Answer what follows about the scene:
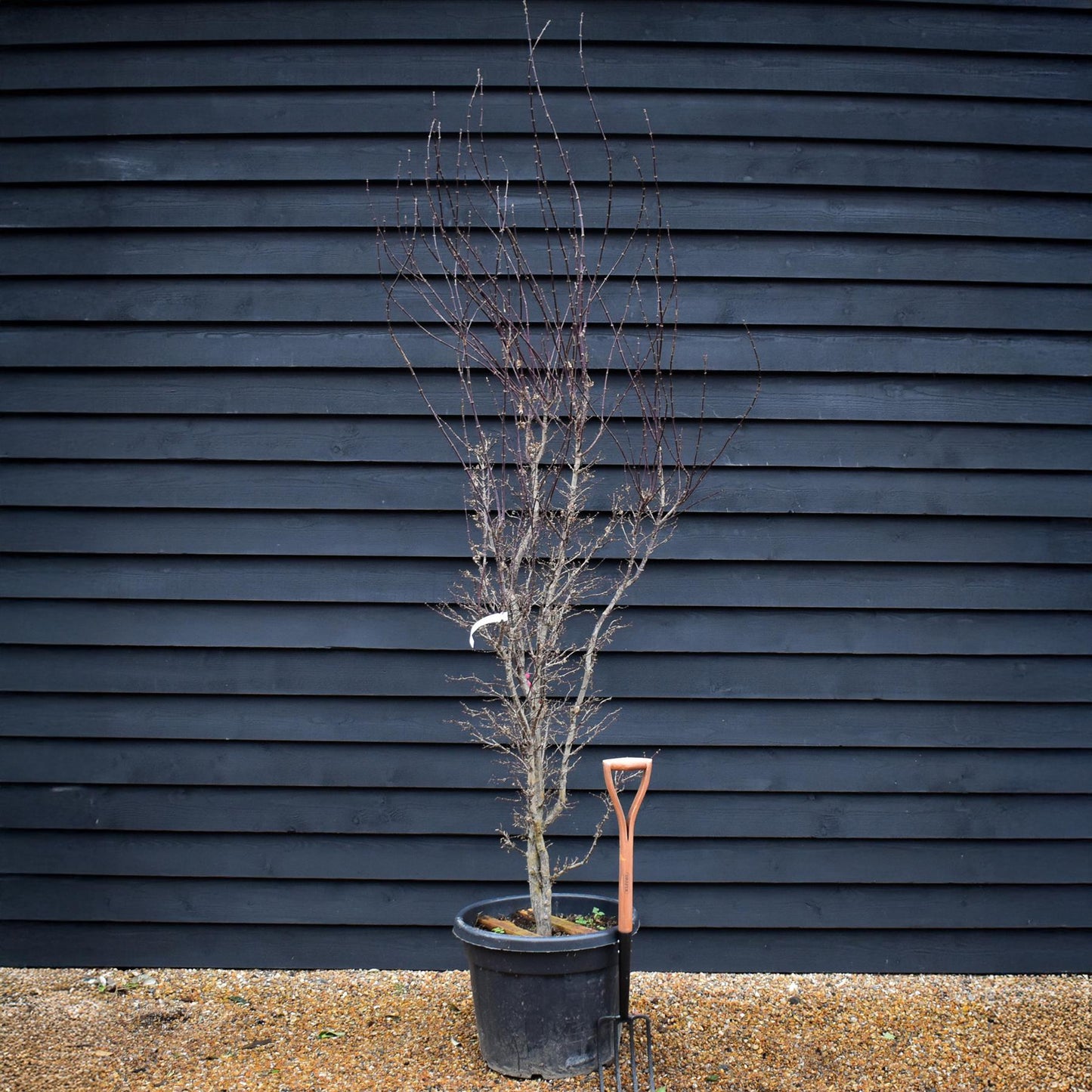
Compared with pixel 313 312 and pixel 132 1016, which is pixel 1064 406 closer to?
pixel 313 312

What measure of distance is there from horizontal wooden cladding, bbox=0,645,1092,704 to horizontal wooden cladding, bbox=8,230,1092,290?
1.24 m

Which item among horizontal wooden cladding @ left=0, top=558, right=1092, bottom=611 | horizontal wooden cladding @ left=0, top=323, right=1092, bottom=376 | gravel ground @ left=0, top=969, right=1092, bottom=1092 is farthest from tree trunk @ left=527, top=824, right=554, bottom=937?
horizontal wooden cladding @ left=0, top=323, right=1092, bottom=376

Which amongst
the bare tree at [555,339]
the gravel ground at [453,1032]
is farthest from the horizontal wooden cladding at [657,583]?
the gravel ground at [453,1032]

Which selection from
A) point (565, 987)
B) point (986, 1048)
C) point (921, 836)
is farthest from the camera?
point (921, 836)

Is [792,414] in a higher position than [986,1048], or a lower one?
higher

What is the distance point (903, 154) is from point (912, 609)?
4.86 feet

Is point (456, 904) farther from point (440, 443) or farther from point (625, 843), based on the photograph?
point (440, 443)

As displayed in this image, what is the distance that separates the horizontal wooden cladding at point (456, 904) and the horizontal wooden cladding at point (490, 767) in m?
0.28

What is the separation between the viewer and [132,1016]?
8.96 ft

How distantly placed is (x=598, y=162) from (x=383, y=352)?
927 millimetres

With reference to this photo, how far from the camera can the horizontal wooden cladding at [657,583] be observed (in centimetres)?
301

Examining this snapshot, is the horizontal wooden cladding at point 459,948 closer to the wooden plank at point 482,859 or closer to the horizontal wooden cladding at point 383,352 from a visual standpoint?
the wooden plank at point 482,859

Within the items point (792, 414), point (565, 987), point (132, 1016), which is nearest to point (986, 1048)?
point (565, 987)

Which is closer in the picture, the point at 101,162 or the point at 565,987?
the point at 565,987
